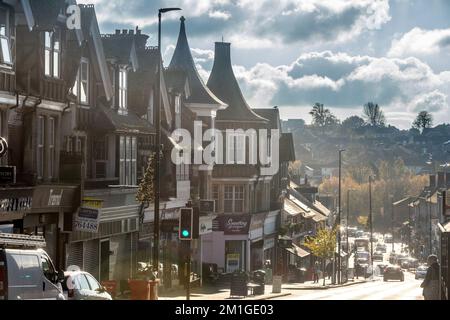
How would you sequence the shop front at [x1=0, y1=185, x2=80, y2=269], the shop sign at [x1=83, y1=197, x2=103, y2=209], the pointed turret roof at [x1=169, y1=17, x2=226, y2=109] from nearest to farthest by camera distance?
1. the shop front at [x1=0, y1=185, x2=80, y2=269]
2. the shop sign at [x1=83, y1=197, x2=103, y2=209]
3. the pointed turret roof at [x1=169, y1=17, x2=226, y2=109]

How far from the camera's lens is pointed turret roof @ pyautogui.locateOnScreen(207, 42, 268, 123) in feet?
242

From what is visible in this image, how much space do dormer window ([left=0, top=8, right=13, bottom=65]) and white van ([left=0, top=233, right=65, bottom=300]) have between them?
9.98m

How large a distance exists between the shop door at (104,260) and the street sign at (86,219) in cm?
475

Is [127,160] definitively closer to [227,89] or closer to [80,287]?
[80,287]

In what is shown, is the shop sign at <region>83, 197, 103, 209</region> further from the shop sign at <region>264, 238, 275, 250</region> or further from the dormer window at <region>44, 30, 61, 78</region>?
the shop sign at <region>264, 238, 275, 250</region>

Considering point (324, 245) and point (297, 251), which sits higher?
point (324, 245)

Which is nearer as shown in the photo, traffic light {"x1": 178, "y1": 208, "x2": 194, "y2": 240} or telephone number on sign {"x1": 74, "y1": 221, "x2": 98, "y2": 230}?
traffic light {"x1": 178, "y1": 208, "x2": 194, "y2": 240}

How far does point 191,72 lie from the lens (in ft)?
218

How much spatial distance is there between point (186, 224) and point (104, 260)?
14.8 metres

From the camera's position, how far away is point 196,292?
5209cm

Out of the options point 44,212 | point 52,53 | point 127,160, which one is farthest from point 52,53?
point 127,160

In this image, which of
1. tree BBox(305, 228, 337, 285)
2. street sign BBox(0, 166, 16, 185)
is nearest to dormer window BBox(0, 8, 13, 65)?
street sign BBox(0, 166, 16, 185)

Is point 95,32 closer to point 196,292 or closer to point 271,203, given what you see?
point 196,292

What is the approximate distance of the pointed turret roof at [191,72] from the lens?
65.1 meters
